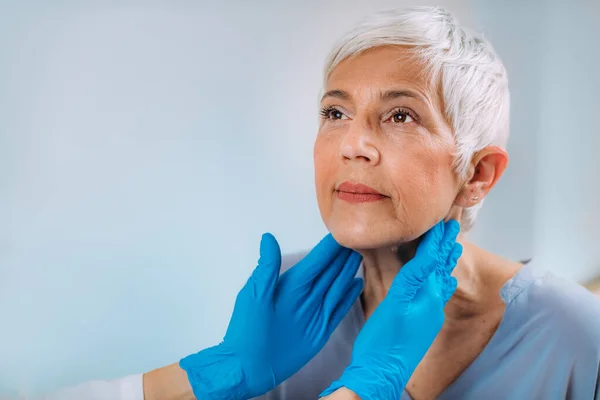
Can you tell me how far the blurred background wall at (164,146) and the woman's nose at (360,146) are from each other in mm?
838

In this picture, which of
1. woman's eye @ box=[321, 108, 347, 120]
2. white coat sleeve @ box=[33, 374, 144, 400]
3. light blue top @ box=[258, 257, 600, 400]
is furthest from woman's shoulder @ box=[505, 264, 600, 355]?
white coat sleeve @ box=[33, 374, 144, 400]

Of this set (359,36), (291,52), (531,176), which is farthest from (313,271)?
(531,176)

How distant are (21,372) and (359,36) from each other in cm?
138

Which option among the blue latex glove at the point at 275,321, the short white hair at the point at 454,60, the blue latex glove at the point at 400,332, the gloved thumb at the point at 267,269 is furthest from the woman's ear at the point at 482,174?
the gloved thumb at the point at 267,269

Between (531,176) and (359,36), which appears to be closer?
(359,36)

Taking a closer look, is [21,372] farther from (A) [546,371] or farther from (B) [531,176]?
(B) [531,176]

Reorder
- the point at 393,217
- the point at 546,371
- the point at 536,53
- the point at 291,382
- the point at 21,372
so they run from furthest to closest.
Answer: the point at 536,53 < the point at 21,372 < the point at 291,382 < the point at 546,371 < the point at 393,217

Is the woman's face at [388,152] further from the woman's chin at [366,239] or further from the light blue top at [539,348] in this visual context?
the light blue top at [539,348]

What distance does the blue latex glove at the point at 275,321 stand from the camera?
4.43 feet

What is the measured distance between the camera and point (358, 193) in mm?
1230

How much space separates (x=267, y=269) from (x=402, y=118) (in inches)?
16.9

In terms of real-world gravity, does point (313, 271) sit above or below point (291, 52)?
below

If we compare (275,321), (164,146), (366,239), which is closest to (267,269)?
(275,321)

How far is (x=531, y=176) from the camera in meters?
2.31
